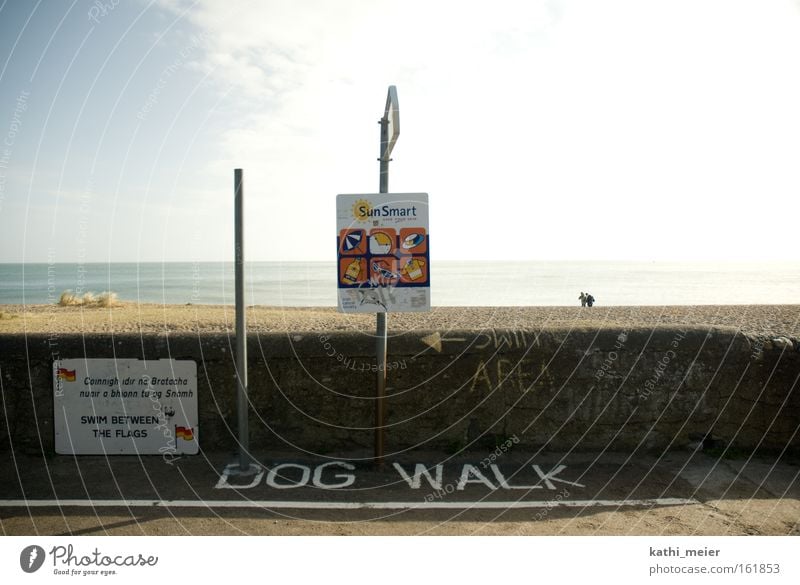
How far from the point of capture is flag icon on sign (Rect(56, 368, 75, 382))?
15.5 feet

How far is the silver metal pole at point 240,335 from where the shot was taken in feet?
14.6

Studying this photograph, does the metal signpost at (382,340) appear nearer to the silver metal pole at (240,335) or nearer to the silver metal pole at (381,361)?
the silver metal pole at (381,361)

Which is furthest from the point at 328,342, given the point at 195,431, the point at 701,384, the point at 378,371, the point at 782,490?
the point at 782,490

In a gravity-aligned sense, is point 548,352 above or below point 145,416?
above

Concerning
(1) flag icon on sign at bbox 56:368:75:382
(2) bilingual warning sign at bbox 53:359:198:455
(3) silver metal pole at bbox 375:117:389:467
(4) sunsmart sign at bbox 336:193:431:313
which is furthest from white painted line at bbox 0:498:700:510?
(4) sunsmart sign at bbox 336:193:431:313

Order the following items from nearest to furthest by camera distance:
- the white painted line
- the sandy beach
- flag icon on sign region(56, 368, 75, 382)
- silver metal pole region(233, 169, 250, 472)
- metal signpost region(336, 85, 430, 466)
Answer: the white painted line < silver metal pole region(233, 169, 250, 472) < metal signpost region(336, 85, 430, 466) < flag icon on sign region(56, 368, 75, 382) < the sandy beach

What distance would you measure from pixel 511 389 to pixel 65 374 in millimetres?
3587

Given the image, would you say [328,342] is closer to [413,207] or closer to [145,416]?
[413,207]

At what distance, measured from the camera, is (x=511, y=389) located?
192 inches

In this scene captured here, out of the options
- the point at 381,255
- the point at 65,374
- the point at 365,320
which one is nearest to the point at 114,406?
the point at 65,374

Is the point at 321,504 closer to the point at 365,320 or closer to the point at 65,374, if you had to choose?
the point at 65,374

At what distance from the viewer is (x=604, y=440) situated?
4.88 meters

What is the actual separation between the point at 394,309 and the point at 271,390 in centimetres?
122

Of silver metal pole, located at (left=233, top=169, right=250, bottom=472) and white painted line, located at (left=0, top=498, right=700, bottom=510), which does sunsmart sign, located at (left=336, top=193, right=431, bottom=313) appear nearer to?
silver metal pole, located at (left=233, top=169, right=250, bottom=472)
